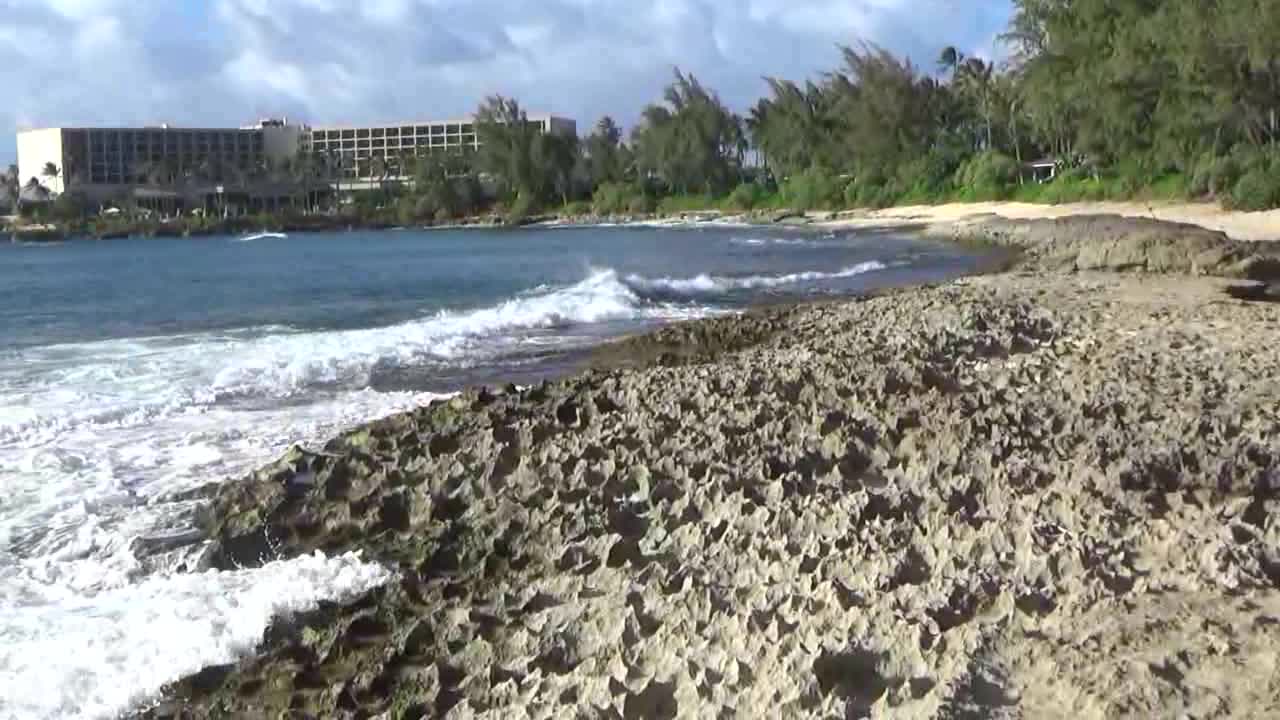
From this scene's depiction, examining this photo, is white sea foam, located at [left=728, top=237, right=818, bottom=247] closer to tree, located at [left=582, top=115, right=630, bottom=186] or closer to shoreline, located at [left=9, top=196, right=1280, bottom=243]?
shoreline, located at [left=9, top=196, right=1280, bottom=243]

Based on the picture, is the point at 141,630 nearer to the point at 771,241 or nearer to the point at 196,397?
the point at 196,397

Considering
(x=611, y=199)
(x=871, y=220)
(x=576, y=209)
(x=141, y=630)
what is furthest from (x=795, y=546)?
(x=576, y=209)

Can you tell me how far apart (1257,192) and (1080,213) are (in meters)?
14.4

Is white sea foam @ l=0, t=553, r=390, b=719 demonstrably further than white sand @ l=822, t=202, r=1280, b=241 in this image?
No

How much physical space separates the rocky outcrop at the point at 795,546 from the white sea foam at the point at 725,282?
1857 cm

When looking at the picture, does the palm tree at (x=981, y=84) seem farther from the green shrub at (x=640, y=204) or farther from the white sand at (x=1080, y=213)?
the green shrub at (x=640, y=204)

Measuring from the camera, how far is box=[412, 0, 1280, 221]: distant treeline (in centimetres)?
4531

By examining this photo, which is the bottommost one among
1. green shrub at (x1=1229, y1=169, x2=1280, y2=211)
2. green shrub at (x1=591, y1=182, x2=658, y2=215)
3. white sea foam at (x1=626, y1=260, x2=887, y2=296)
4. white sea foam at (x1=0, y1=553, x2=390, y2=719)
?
white sea foam at (x1=0, y1=553, x2=390, y2=719)

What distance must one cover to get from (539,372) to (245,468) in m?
5.93

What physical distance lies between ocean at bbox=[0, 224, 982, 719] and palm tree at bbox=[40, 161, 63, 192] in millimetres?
139472

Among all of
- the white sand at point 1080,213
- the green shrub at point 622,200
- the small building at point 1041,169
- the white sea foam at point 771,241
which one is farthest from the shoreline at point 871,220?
the small building at point 1041,169

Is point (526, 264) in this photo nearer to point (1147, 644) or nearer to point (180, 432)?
point (180, 432)

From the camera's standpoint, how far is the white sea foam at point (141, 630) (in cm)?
538

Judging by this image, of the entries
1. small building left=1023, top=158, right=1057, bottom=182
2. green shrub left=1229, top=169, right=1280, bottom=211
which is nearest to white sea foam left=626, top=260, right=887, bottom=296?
green shrub left=1229, top=169, right=1280, bottom=211
